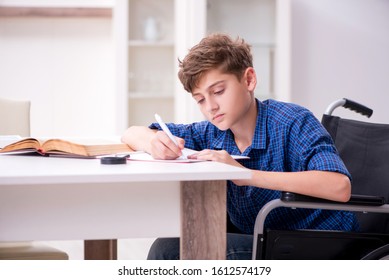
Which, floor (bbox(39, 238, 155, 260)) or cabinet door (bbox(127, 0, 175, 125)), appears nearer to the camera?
floor (bbox(39, 238, 155, 260))

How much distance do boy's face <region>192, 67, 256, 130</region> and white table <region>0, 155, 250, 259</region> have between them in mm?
422

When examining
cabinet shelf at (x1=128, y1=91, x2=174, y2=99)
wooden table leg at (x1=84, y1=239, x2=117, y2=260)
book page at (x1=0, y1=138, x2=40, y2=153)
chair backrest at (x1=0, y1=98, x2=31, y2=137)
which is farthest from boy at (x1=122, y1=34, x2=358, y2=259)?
cabinet shelf at (x1=128, y1=91, x2=174, y2=99)

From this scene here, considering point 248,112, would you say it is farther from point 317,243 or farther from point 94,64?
point 94,64

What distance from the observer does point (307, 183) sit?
132 centimetres

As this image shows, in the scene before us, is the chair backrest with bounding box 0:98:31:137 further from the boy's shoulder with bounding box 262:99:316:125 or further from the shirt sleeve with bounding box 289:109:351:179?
the shirt sleeve with bounding box 289:109:351:179

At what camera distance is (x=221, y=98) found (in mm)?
1515

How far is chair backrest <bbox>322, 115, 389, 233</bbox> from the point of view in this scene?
1.64m

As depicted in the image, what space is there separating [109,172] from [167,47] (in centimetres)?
312

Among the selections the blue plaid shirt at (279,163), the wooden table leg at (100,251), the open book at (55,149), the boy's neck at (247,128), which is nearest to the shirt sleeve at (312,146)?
the blue plaid shirt at (279,163)

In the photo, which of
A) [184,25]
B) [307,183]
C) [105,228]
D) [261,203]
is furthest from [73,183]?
[184,25]

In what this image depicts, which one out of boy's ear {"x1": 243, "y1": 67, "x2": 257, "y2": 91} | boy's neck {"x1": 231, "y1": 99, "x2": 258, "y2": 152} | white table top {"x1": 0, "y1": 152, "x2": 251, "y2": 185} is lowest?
white table top {"x1": 0, "y1": 152, "x2": 251, "y2": 185}

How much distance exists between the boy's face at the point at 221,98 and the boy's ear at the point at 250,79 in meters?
0.03

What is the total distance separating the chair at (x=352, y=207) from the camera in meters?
1.33
